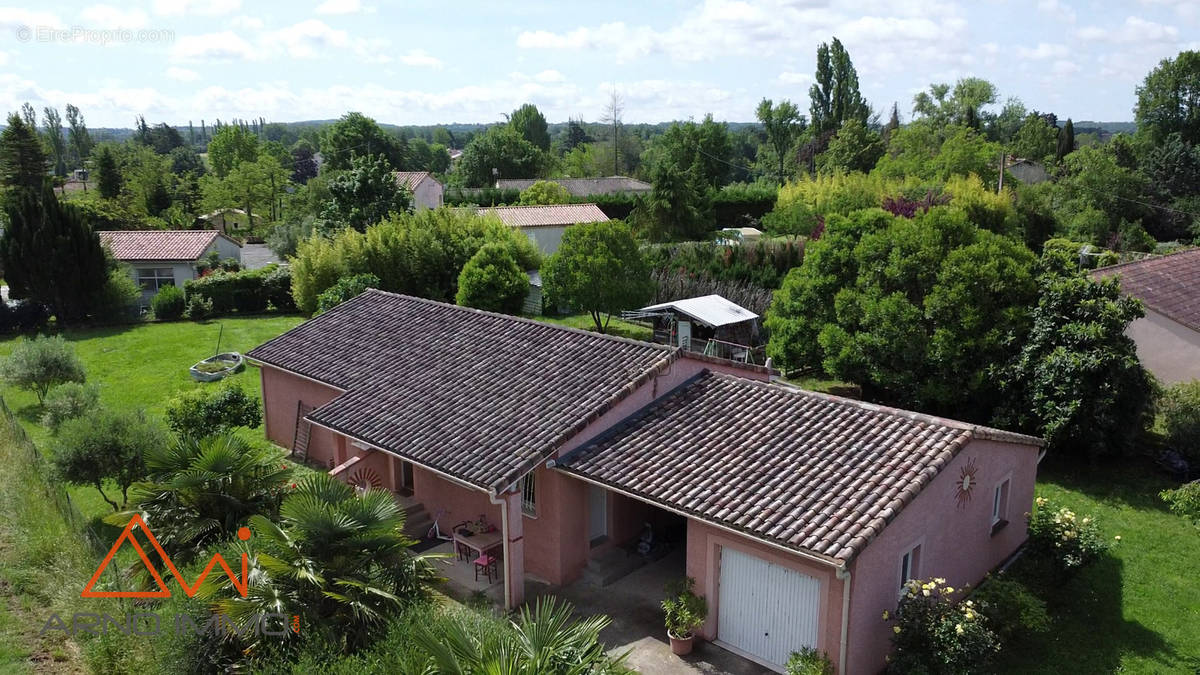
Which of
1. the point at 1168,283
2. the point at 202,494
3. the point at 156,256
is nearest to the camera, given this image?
the point at 202,494

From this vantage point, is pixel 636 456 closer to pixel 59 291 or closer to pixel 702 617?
pixel 702 617

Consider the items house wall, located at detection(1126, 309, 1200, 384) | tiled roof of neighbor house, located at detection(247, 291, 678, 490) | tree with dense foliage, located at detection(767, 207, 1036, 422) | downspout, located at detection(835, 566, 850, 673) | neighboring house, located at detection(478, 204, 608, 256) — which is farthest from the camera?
neighboring house, located at detection(478, 204, 608, 256)

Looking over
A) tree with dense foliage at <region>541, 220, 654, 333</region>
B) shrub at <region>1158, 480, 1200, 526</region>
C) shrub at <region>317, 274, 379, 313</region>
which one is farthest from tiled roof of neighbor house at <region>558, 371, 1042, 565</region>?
shrub at <region>317, 274, 379, 313</region>

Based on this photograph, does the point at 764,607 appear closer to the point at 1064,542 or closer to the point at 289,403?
the point at 1064,542

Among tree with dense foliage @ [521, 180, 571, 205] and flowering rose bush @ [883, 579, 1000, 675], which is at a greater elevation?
tree with dense foliage @ [521, 180, 571, 205]

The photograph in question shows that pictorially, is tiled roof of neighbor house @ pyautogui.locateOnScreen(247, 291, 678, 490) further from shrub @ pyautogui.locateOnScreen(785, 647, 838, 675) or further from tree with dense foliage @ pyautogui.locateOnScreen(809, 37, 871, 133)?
tree with dense foliage @ pyautogui.locateOnScreen(809, 37, 871, 133)

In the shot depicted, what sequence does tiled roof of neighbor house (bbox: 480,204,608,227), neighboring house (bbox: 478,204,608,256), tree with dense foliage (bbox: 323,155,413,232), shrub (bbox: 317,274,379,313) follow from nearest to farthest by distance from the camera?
shrub (bbox: 317,274,379,313)
tree with dense foliage (bbox: 323,155,413,232)
neighboring house (bbox: 478,204,608,256)
tiled roof of neighbor house (bbox: 480,204,608,227)

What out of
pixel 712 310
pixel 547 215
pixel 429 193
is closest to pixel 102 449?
pixel 712 310
